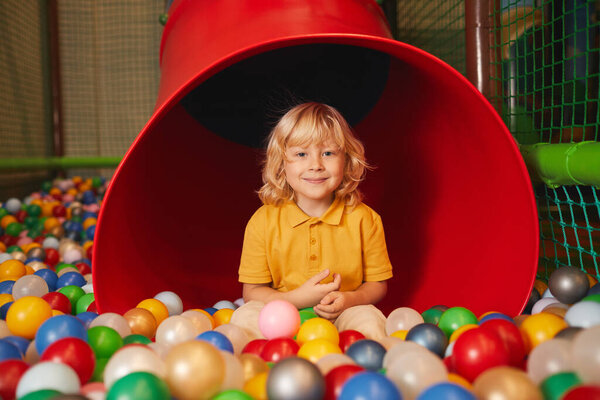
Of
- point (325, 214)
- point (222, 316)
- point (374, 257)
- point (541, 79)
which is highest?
point (541, 79)

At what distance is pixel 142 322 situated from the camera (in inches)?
41.3

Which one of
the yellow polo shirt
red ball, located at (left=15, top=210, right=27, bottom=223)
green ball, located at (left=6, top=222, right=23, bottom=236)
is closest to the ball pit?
the yellow polo shirt

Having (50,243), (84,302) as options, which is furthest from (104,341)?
(50,243)

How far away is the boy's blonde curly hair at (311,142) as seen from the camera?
1.26 m

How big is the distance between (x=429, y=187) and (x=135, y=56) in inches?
104

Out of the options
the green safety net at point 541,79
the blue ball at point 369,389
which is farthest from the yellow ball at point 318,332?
→ the green safety net at point 541,79

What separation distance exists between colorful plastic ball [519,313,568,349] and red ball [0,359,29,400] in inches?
29.7

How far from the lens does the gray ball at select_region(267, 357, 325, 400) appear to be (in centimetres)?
63

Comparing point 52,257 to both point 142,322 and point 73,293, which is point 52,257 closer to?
point 73,293

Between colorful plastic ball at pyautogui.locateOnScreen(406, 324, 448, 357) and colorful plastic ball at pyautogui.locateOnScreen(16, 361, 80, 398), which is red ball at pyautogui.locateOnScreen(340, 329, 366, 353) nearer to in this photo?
colorful plastic ball at pyautogui.locateOnScreen(406, 324, 448, 357)

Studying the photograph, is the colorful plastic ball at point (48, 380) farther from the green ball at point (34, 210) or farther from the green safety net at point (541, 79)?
the green ball at point (34, 210)

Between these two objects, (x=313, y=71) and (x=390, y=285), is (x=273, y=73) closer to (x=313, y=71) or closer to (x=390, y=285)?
(x=313, y=71)

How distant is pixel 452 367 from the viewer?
82 centimetres

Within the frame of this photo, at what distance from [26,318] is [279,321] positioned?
469 mm
